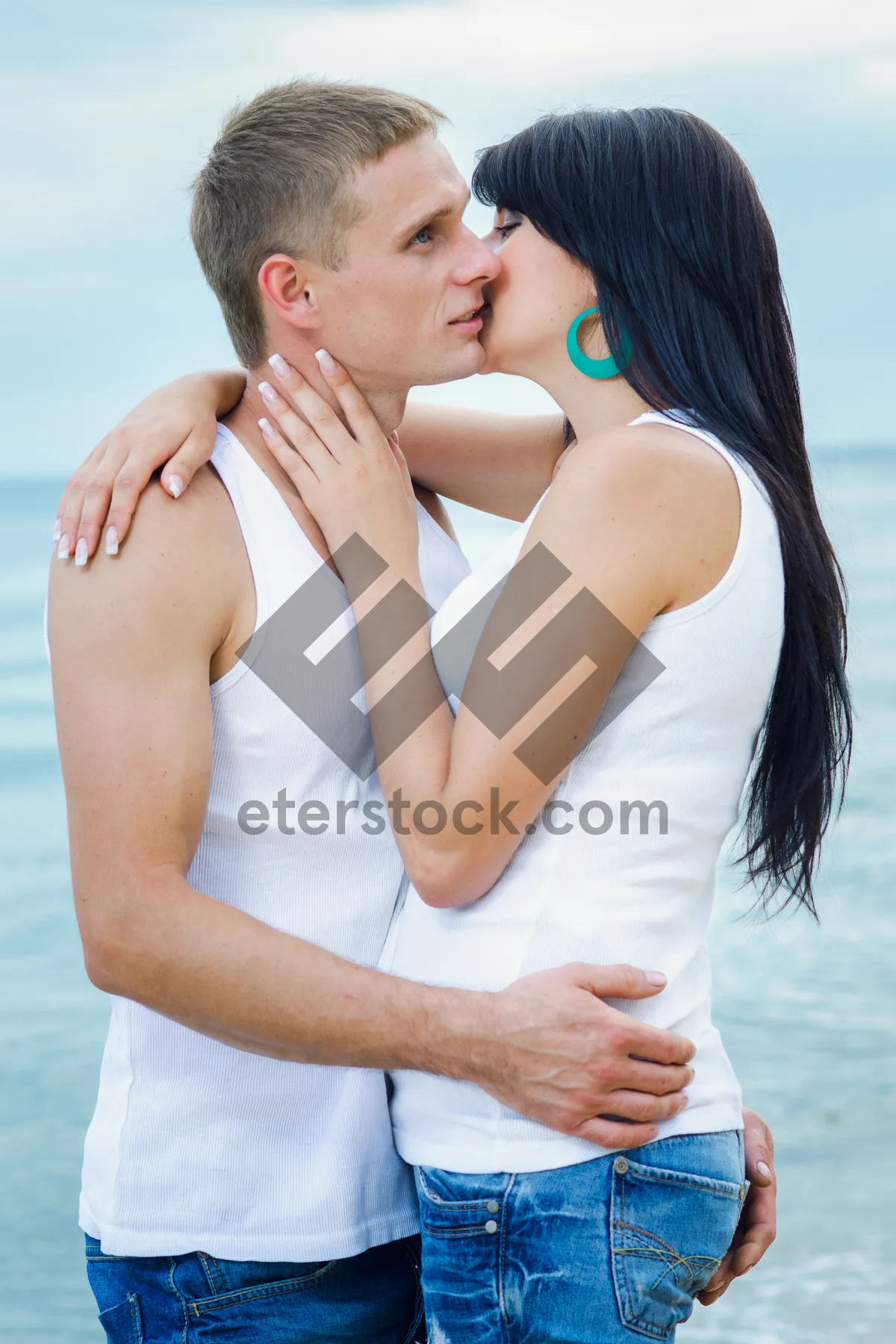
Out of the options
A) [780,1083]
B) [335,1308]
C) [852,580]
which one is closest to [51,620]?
[335,1308]

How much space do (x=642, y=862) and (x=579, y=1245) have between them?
0.41 meters

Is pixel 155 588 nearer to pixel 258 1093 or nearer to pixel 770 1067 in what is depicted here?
pixel 258 1093

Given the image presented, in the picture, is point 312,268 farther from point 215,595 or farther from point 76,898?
point 76,898

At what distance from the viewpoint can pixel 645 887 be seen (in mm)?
1503

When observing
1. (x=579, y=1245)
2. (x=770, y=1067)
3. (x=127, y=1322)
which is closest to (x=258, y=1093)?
(x=127, y=1322)

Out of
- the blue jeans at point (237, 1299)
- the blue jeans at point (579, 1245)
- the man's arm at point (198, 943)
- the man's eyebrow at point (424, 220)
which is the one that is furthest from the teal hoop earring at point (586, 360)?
the blue jeans at point (237, 1299)

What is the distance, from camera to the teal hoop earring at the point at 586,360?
1.66 meters

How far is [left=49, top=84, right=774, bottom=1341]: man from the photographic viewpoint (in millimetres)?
1459

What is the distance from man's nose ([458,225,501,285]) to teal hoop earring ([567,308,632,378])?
0.48ft

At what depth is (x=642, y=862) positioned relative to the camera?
150cm

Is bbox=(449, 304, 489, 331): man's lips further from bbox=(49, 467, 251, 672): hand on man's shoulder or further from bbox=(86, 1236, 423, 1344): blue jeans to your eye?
bbox=(86, 1236, 423, 1344): blue jeans

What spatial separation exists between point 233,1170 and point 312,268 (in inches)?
43.9

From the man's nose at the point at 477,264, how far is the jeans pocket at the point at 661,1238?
1.08m

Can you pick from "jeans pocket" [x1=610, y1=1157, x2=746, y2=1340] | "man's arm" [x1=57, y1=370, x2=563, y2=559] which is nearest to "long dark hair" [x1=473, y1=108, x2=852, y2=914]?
"man's arm" [x1=57, y1=370, x2=563, y2=559]
